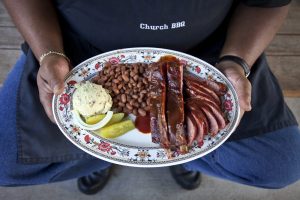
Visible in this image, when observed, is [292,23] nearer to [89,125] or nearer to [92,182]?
[92,182]

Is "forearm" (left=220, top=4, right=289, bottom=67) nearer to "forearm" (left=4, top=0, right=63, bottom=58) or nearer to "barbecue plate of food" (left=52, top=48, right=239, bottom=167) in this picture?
"barbecue plate of food" (left=52, top=48, right=239, bottom=167)

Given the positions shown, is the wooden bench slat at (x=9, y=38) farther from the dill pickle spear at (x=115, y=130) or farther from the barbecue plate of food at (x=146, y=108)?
the dill pickle spear at (x=115, y=130)

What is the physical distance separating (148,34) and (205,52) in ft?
0.81

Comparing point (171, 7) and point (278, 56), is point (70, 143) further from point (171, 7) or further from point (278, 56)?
point (278, 56)

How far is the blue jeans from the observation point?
1034mm

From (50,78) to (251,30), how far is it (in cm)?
63

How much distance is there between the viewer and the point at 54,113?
0.94 meters

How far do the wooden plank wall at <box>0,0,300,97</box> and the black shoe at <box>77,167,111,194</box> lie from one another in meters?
0.66

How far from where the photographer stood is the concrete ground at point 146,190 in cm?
144

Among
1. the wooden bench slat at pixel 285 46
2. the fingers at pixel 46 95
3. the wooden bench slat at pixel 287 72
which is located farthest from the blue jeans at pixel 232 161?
the wooden bench slat at pixel 285 46

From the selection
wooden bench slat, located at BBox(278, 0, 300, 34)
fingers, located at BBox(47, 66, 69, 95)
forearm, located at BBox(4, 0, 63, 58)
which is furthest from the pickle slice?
wooden bench slat, located at BBox(278, 0, 300, 34)

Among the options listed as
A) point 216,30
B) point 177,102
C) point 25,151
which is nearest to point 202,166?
point 177,102

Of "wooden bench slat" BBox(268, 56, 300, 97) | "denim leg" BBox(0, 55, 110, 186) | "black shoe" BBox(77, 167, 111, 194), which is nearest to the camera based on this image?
"denim leg" BBox(0, 55, 110, 186)

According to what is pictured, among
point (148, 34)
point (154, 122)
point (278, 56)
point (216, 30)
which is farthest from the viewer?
point (278, 56)
